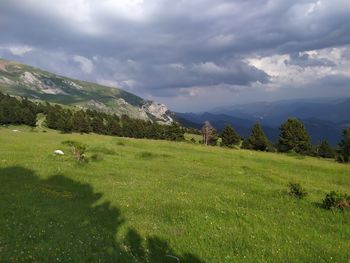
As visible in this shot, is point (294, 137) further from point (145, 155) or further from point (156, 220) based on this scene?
point (156, 220)

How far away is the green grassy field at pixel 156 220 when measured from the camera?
Answer: 13.6m

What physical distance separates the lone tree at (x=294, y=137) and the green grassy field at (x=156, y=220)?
2894 inches

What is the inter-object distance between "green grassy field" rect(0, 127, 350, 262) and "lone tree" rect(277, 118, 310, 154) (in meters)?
73.5

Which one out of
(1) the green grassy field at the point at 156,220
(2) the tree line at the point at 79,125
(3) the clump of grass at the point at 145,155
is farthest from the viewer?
(2) the tree line at the point at 79,125

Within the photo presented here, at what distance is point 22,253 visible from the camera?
521 inches

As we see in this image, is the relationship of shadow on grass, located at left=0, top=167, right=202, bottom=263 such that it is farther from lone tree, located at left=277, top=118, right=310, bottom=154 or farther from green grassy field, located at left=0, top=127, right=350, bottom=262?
lone tree, located at left=277, top=118, right=310, bottom=154

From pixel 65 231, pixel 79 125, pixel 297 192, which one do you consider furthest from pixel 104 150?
pixel 79 125

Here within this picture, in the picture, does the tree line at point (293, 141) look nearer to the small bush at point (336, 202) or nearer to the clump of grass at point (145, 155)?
the clump of grass at point (145, 155)

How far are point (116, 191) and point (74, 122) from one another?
131858 millimetres

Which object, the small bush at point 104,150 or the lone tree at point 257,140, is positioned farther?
the lone tree at point 257,140

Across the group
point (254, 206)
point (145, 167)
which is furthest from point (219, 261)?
point (145, 167)

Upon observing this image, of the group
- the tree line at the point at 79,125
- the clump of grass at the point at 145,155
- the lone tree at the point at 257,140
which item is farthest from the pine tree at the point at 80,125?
the clump of grass at the point at 145,155

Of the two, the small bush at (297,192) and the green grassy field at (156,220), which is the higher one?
the small bush at (297,192)

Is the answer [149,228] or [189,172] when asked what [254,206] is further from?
[189,172]
